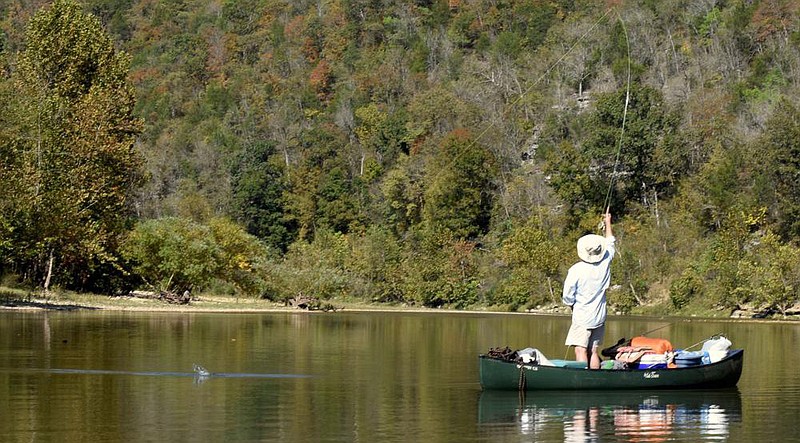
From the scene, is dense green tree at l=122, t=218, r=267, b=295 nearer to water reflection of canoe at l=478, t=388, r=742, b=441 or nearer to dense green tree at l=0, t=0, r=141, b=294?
dense green tree at l=0, t=0, r=141, b=294

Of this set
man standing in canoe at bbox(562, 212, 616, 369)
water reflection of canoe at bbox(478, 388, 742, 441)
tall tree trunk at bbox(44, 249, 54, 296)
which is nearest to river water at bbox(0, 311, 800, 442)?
water reflection of canoe at bbox(478, 388, 742, 441)

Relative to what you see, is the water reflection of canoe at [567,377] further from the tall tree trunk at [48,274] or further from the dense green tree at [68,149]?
the tall tree trunk at [48,274]

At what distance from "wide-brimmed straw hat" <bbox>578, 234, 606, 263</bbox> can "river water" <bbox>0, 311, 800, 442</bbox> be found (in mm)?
2490

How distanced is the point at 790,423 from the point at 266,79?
442ft

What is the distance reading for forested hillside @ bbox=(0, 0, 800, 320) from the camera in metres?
63.6

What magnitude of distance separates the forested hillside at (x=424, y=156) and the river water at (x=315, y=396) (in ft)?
28.4

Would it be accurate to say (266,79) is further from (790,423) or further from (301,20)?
(790,423)

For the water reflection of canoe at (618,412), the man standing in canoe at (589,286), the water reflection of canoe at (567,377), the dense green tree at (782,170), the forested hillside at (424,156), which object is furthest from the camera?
the dense green tree at (782,170)

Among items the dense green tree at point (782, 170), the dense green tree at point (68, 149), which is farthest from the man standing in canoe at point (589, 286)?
the dense green tree at point (782, 170)

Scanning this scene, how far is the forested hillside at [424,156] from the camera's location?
2504 inches

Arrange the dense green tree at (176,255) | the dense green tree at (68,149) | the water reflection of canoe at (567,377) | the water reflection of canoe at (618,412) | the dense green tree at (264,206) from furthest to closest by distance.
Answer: the dense green tree at (264,206), the dense green tree at (176,255), the dense green tree at (68,149), the water reflection of canoe at (567,377), the water reflection of canoe at (618,412)

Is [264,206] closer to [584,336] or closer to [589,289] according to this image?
[584,336]

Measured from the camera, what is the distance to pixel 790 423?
874 inches

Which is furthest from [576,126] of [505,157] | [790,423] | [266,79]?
[790,423]
